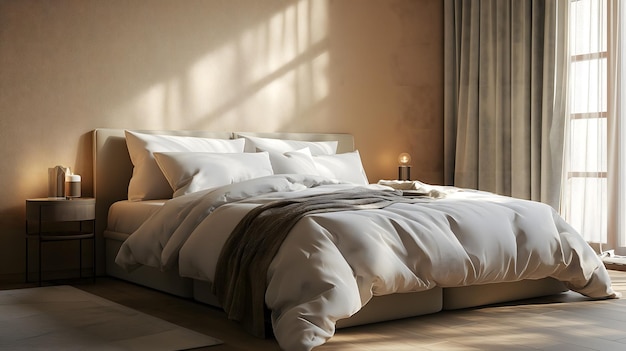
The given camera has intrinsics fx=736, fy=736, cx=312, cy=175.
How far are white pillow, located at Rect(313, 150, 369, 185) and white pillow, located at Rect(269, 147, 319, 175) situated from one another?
148 millimetres

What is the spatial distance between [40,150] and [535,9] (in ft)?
13.8

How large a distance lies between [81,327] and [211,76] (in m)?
2.83

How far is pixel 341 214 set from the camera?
11.1 ft

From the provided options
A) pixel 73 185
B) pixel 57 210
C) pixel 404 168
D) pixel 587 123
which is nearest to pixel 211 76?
pixel 73 185

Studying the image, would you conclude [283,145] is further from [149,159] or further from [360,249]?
[360,249]

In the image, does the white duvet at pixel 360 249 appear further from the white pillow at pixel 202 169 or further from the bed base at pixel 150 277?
the white pillow at pixel 202 169

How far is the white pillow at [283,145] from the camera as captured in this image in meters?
5.66

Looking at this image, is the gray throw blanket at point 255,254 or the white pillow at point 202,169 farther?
the white pillow at point 202,169

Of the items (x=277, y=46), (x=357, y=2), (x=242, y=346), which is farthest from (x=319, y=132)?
(x=242, y=346)

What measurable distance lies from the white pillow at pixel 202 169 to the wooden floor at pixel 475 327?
33.0 inches

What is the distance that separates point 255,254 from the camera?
3354mm

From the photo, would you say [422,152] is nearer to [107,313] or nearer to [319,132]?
[319,132]

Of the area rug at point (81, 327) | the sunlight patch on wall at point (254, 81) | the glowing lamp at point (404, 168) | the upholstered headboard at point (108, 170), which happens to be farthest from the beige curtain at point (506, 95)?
the area rug at point (81, 327)

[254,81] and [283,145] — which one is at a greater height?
[254,81]
